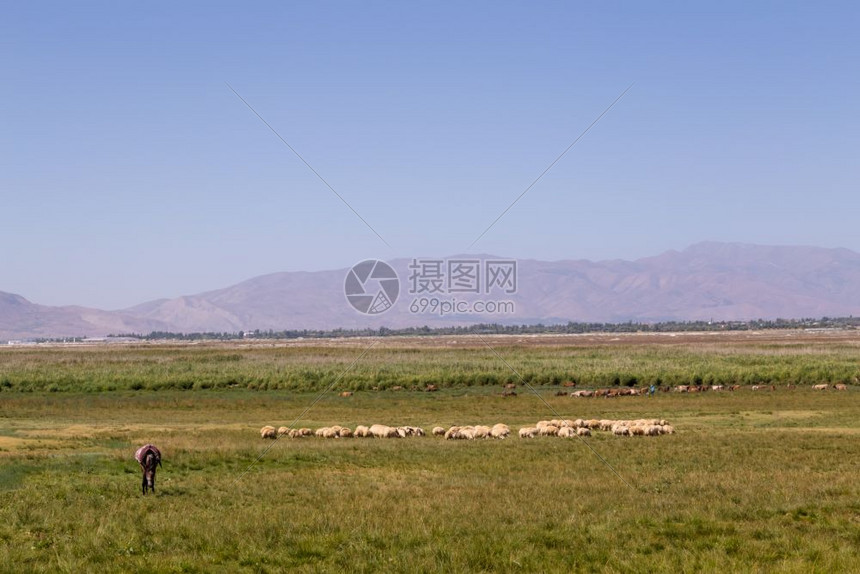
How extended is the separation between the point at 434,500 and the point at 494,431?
14.3m

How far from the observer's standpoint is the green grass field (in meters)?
13.4

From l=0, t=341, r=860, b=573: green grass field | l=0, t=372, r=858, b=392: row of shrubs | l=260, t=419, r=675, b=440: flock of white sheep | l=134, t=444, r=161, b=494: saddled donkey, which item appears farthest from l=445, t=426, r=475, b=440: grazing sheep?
l=0, t=372, r=858, b=392: row of shrubs

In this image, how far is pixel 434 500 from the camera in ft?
59.6

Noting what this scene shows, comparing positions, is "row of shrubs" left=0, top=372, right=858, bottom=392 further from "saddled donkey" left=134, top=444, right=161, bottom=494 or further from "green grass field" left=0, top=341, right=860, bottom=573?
"saddled donkey" left=134, top=444, right=161, bottom=494

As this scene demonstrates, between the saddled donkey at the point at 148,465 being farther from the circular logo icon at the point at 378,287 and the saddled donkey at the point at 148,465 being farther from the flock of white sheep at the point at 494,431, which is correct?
the circular logo icon at the point at 378,287

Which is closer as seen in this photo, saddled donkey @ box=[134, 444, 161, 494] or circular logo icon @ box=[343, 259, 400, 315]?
saddled donkey @ box=[134, 444, 161, 494]

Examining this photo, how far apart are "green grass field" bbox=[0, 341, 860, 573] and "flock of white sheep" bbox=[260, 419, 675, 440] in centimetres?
131

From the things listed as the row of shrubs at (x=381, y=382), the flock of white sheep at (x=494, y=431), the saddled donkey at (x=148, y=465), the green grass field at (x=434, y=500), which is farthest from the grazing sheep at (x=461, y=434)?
the row of shrubs at (x=381, y=382)

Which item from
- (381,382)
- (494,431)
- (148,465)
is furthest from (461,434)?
(381,382)

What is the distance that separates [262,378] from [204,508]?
44.9 meters

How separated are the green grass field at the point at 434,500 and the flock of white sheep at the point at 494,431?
1305 millimetres

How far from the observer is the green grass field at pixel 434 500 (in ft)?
43.9

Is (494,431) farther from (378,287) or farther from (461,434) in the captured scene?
(378,287)

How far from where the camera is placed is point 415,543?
557 inches
